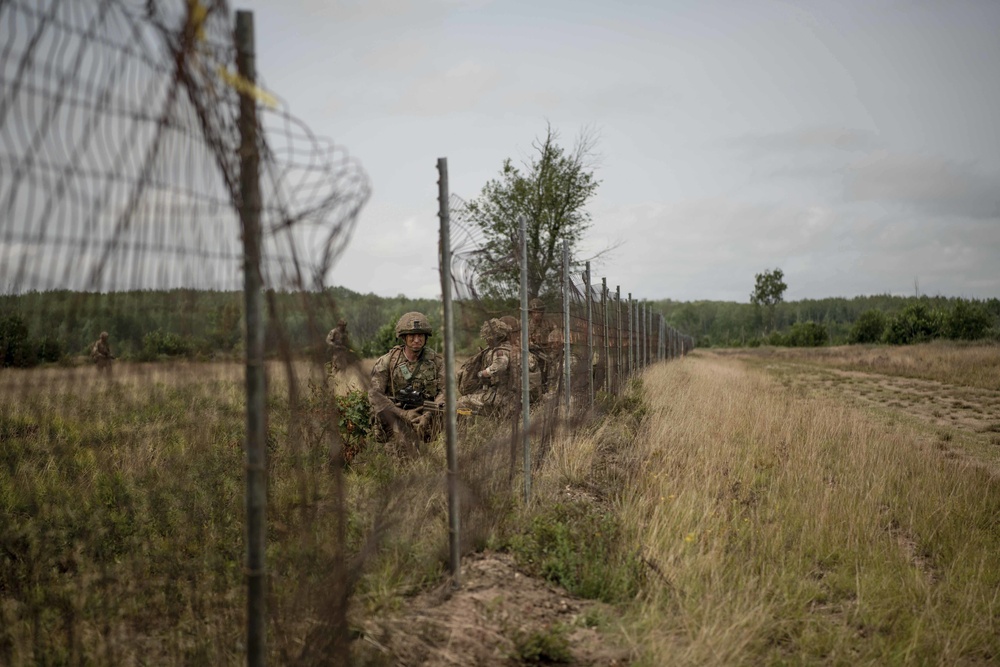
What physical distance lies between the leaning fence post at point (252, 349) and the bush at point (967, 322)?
193ft

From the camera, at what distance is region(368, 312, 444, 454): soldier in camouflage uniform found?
6707mm

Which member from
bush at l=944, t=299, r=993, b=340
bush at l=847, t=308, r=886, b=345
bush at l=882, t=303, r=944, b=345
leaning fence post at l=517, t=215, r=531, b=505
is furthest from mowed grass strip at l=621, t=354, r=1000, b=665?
bush at l=847, t=308, r=886, b=345

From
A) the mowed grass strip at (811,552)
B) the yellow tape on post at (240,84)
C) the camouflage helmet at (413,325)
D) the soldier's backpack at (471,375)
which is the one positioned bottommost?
the mowed grass strip at (811,552)

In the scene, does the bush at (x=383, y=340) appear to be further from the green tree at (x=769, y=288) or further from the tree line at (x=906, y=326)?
the green tree at (x=769, y=288)

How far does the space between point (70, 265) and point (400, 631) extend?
2020 millimetres

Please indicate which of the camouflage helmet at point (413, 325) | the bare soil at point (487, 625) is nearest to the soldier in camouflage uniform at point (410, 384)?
the camouflage helmet at point (413, 325)

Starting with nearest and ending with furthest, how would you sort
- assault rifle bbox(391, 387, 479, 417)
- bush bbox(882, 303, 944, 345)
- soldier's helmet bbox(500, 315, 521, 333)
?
soldier's helmet bbox(500, 315, 521, 333) → assault rifle bbox(391, 387, 479, 417) → bush bbox(882, 303, 944, 345)

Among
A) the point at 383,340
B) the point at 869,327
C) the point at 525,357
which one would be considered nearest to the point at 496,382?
the point at 525,357

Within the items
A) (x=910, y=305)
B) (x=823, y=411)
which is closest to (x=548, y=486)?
(x=823, y=411)

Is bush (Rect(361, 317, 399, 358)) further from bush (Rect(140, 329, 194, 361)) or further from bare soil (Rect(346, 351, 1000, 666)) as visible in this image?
bush (Rect(140, 329, 194, 361))

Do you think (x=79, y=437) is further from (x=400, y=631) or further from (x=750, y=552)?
(x=750, y=552)

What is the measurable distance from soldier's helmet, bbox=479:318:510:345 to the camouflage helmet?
79 centimetres

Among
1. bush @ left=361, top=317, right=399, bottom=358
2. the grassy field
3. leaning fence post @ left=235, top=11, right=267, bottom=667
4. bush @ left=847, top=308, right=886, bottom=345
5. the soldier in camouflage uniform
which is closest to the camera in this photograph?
leaning fence post @ left=235, top=11, right=267, bottom=667

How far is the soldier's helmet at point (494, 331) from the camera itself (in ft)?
19.6
